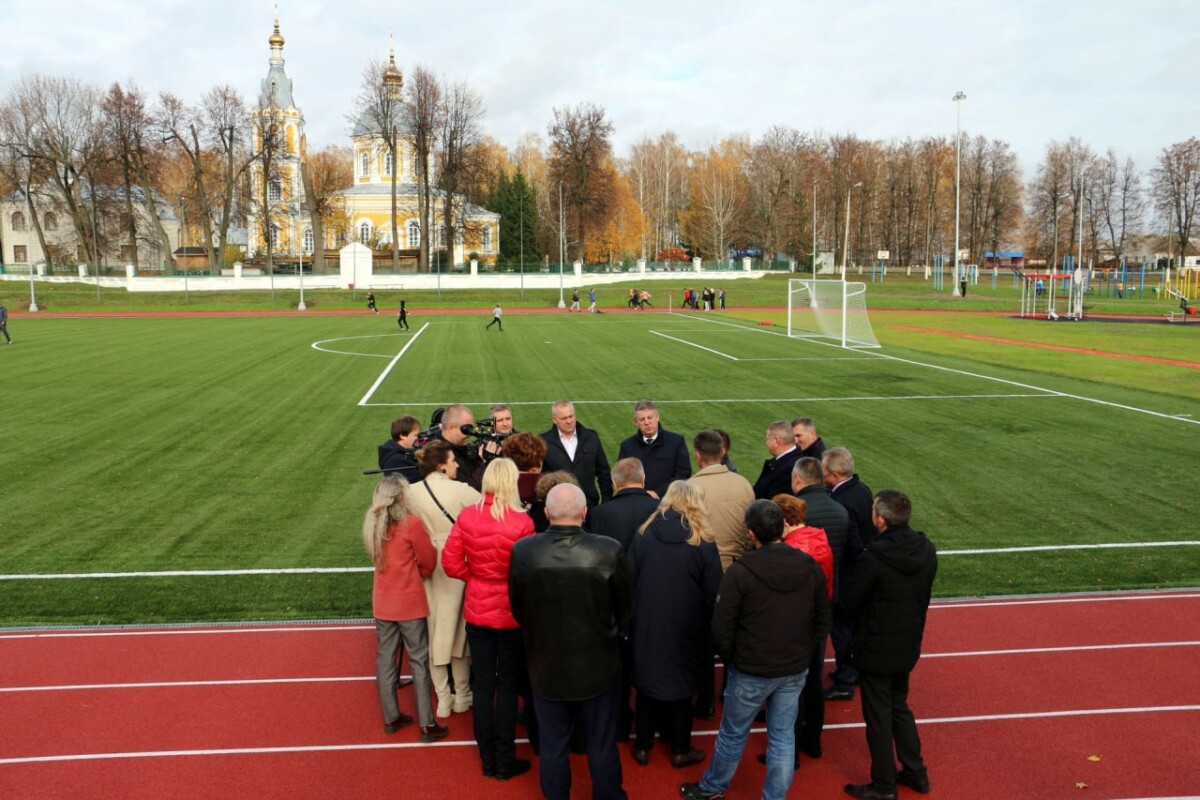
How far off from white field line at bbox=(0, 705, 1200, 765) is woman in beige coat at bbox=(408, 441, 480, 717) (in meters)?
0.63

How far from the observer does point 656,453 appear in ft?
26.7

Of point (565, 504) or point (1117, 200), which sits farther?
point (1117, 200)

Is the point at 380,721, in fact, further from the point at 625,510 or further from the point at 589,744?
the point at 625,510

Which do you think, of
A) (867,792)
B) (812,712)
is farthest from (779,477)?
(867,792)

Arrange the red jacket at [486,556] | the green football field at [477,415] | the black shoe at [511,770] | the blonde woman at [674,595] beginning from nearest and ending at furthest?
the blonde woman at [674,595]
the red jacket at [486,556]
the black shoe at [511,770]
the green football field at [477,415]

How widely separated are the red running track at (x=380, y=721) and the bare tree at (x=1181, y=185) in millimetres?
95667

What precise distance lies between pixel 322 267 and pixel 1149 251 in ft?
303

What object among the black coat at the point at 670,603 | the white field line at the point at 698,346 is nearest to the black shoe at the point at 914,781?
the black coat at the point at 670,603

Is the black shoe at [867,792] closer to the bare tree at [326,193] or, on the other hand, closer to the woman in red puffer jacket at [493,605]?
the woman in red puffer jacket at [493,605]

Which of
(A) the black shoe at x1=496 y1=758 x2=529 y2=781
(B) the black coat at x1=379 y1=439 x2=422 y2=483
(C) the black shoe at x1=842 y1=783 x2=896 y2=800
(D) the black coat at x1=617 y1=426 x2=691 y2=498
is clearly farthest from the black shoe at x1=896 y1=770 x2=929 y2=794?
(B) the black coat at x1=379 y1=439 x2=422 y2=483

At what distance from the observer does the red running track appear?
5.48 meters

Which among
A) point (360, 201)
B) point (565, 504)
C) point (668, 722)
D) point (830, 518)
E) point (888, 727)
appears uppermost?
point (360, 201)

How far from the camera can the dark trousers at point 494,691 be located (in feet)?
18.4

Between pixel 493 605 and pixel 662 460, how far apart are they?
9.71 ft
